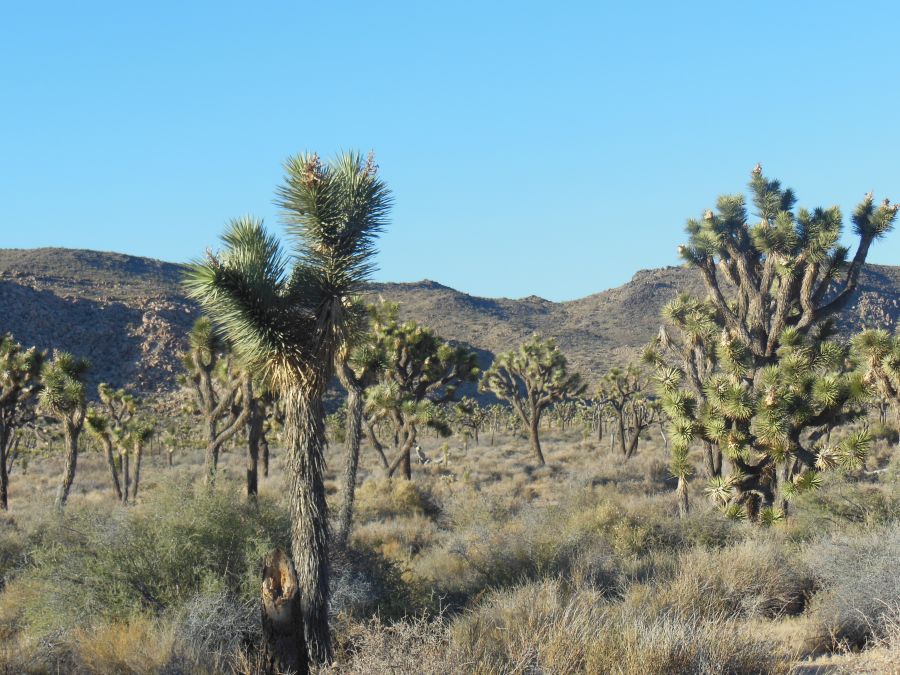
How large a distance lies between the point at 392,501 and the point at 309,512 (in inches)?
560

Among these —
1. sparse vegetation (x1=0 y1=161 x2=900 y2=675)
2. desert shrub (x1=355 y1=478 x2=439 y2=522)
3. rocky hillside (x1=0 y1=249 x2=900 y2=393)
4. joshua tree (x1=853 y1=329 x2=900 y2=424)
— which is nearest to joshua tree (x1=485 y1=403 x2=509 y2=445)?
rocky hillside (x1=0 y1=249 x2=900 y2=393)

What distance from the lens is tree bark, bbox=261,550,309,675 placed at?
6.79 meters

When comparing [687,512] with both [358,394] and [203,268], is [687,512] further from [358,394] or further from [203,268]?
[203,268]

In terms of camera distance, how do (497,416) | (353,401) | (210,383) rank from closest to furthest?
(353,401), (210,383), (497,416)

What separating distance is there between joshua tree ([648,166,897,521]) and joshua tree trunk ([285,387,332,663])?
8.94 m

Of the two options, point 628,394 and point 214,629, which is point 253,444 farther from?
A: point 628,394

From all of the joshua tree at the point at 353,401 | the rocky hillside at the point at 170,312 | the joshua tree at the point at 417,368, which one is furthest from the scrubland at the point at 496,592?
the rocky hillside at the point at 170,312

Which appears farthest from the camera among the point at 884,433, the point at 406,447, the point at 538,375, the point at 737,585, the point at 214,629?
the point at 538,375

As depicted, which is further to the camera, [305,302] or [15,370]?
[15,370]

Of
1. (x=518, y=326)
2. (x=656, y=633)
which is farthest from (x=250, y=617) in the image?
(x=518, y=326)

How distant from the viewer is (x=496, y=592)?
9.44 meters

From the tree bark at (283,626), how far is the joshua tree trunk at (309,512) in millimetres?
265

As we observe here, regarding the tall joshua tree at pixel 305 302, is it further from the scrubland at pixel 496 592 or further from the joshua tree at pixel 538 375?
the joshua tree at pixel 538 375

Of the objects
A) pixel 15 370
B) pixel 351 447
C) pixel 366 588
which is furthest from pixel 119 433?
pixel 366 588
